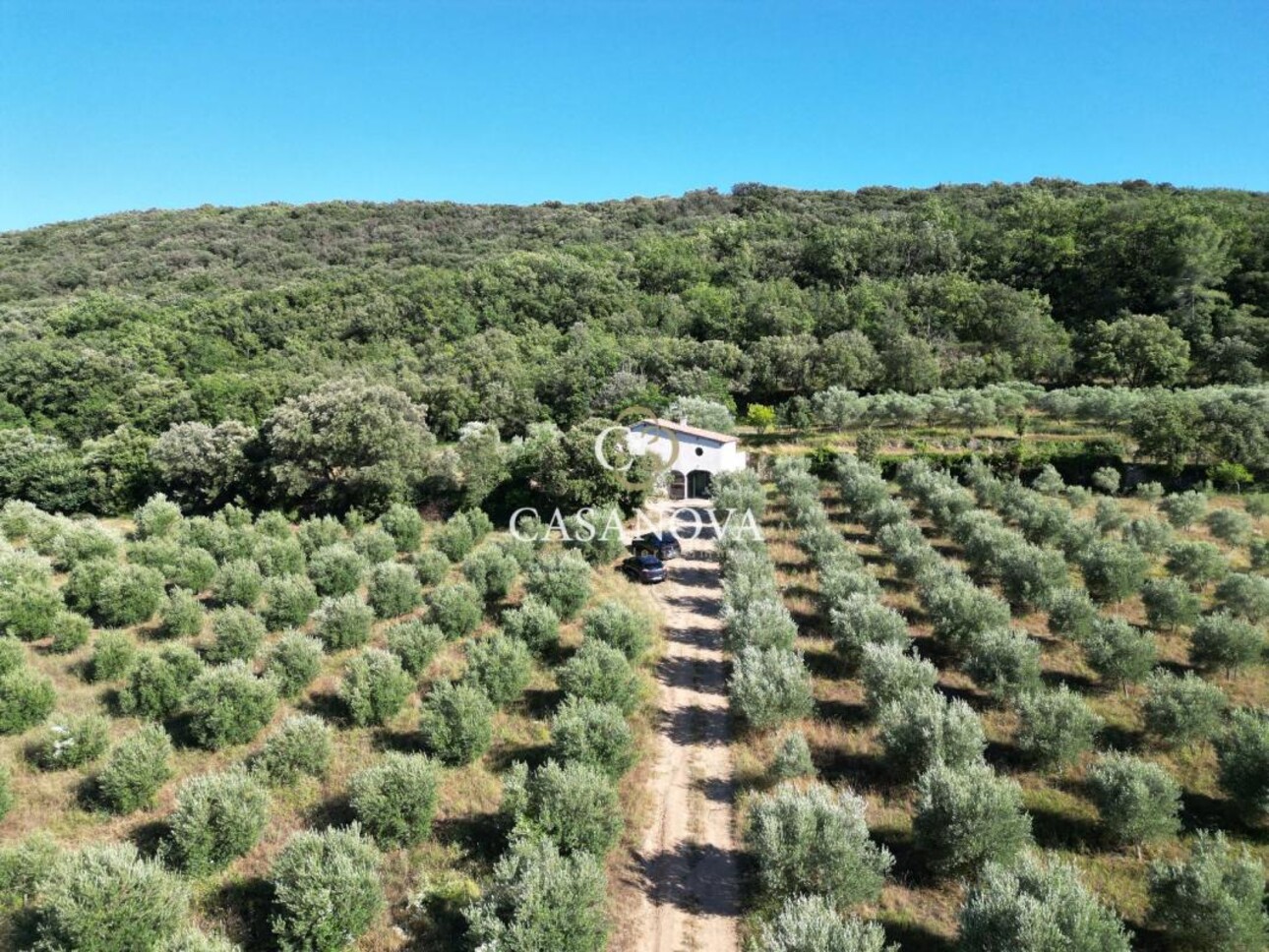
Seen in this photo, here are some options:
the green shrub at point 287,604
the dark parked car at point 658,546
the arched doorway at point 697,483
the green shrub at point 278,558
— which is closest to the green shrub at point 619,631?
the dark parked car at point 658,546

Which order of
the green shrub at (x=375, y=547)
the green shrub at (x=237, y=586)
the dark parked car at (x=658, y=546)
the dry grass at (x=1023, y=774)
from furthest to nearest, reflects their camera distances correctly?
the dark parked car at (x=658, y=546), the green shrub at (x=375, y=547), the green shrub at (x=237, y=586), the dry grass at (x=1023, y=774)

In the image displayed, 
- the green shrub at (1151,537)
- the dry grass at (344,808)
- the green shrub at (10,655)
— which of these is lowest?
the dry grass at (344,808)

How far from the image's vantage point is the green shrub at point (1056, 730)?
14.5 m

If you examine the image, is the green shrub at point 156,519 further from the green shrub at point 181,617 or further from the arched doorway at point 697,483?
the arched doorway at point 697,483

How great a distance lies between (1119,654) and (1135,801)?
7.18 m

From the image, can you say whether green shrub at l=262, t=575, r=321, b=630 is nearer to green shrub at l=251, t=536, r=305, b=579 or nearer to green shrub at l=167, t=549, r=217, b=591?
green shrub at l=251, t=536, r=305, b=579

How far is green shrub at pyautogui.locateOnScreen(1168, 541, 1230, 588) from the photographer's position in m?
23.8

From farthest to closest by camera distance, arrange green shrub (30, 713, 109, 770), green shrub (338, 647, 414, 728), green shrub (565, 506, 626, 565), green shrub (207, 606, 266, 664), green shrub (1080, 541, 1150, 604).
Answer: green shrub (565, 506, 626, 565)
green shrub (1080, 541, 1150, 604)
green shrub (207, 606, 266, 664)
green shrub (338, 647, 414, 728)
green shrub (30, 713, 109, 770)

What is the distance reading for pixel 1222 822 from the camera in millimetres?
13391

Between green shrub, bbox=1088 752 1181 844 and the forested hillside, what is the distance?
122 feet

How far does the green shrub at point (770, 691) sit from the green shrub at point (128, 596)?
74.5ft

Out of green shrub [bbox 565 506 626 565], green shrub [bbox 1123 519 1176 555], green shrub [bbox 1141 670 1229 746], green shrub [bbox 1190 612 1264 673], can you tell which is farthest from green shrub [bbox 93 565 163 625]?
green shrub [bbox 1123 519 1176 555]

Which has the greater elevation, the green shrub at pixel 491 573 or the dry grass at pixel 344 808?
the green shrub at pixel 491 573

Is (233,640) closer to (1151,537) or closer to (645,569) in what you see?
(645,569)
